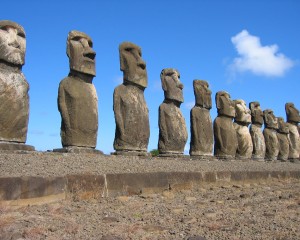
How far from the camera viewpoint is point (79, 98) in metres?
7.51

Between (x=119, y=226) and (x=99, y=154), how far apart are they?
3.66 metres

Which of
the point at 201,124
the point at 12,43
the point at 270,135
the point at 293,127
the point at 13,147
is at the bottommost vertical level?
the point at 13,147

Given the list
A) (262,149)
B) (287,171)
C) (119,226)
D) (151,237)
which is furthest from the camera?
(262,149)

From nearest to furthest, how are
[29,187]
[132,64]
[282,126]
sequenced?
[29,187], [132,64], [282,126]

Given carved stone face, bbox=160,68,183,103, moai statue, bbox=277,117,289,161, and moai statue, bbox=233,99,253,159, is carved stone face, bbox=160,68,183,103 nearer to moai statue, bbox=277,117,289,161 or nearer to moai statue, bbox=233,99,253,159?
moai statue, bbox=233,99,253,159

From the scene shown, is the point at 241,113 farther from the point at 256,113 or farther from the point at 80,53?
the point at 80,53

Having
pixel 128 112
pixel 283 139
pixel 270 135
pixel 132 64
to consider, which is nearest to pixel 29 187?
pixel 128 112

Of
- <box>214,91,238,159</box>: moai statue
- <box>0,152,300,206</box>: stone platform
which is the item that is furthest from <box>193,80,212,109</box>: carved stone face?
<box>0,152,300,206</box>: stone platform

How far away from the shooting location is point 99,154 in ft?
24.0

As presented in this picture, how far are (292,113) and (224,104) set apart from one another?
243 inches

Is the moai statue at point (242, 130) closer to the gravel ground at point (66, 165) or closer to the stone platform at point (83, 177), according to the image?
the stone platform at point (83, 177)

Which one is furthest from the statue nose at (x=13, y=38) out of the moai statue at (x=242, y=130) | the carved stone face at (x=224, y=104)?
the moai statue at (x=242, y=130)

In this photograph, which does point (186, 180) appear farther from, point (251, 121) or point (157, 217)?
point (251, 121)

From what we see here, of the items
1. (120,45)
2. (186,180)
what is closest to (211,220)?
(186,180)
